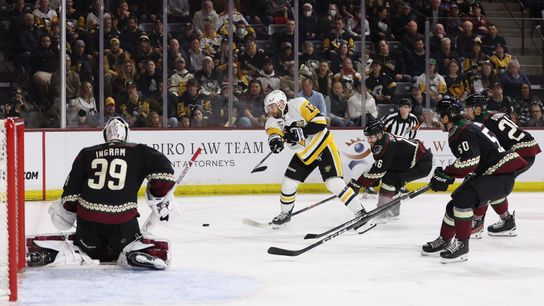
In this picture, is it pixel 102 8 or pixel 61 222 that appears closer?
pixel 61 222

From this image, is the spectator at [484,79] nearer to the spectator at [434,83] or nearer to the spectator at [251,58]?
the spectator at [434,83]

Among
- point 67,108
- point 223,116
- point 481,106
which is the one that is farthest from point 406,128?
point 67,108

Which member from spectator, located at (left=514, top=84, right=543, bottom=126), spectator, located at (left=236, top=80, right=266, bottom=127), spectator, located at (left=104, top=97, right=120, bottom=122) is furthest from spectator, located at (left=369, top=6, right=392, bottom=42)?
spectator, located at (left=104, top=97, right=120, bottom=122)

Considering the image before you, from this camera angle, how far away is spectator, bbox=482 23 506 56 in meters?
10.5

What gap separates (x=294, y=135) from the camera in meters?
6.89

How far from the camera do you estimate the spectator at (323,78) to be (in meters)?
9.73

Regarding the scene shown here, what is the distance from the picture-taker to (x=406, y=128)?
873cm

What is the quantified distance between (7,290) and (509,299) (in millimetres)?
2254

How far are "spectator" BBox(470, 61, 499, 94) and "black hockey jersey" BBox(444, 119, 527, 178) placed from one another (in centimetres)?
469

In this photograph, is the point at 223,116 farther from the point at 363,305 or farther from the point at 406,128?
the point at 363,305

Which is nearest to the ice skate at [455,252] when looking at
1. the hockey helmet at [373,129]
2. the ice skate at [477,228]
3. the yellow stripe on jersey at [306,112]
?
the ice skate at [477,228]

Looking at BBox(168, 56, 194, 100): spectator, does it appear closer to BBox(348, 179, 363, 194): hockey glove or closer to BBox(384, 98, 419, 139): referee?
BBox(384, 98, 419, 139): referee

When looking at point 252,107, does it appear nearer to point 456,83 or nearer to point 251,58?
point 251,58

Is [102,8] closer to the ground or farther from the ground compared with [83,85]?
farther from the ground
